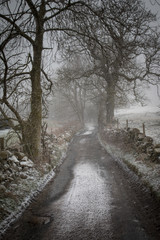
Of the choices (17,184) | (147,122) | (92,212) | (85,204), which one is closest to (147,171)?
(85,204)

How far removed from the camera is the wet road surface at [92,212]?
3965mm

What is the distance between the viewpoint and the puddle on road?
14.3 feet

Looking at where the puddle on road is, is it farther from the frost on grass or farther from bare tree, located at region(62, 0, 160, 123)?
bare tree, located at region(62, 0, 160, 123)

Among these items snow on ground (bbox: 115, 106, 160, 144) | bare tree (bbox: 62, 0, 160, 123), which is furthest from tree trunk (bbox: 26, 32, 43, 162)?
snow on ground (bbox: 115, 106, 160, 144)

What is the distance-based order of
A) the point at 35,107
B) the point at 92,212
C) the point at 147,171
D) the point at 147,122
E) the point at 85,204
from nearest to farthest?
the point at 92,212 < the point at 85,204 < the point at 147,171 < the point at 35,107 < the point at 147,122

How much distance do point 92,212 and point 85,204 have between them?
52 centimetres

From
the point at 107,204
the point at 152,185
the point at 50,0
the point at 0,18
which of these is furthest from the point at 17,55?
the point at 152,185

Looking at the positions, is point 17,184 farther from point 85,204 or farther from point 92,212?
point 92,212

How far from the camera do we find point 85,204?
17.5ft

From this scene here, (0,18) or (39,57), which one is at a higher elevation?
(0,18)

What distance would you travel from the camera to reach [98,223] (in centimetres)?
429

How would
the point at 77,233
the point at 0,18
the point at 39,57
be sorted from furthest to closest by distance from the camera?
1. the point at 39,57
2. the point at 0,18
3. the point at 77,233

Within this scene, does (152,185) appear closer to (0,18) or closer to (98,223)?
(98,223)

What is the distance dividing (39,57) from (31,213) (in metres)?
6.74
